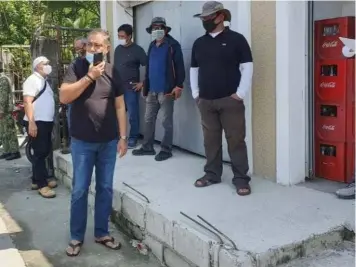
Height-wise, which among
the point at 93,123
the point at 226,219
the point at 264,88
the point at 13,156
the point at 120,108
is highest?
the point at 264,88

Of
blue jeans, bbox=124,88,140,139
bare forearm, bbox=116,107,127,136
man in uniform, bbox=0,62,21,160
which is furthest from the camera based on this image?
man in uniform, bbox=0,62,21,160

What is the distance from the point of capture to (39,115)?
615 centimetres

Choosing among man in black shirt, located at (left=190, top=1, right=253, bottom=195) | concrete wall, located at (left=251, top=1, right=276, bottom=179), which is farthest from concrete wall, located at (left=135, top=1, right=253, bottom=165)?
man in black shirt, located at (left=190, top=1, right=253, bottom=195)

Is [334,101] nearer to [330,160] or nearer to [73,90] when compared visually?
[330,160]

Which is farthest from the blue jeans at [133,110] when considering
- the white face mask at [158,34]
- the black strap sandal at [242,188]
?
the black strap sandal at [242,188]

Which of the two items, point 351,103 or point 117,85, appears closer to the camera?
point 117,85

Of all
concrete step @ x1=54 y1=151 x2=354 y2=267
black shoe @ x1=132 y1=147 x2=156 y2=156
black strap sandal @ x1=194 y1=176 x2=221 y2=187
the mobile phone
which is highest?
the mobile phone

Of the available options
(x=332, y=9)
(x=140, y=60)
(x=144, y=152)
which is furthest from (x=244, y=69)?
(x=140, y=60)

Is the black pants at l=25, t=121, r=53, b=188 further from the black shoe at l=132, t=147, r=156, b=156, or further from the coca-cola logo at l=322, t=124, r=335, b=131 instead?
the coca-cola logo at l=322, t=124, r=335, b=131

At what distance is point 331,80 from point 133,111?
3.25 meters

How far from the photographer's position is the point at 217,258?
3424mm

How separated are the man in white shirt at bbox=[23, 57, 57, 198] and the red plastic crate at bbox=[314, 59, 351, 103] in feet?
10.7

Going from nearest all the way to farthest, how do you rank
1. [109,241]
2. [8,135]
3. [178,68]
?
[109,241] < [178,68] < [8,135]

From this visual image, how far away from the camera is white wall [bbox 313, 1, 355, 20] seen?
4848 millimetres
